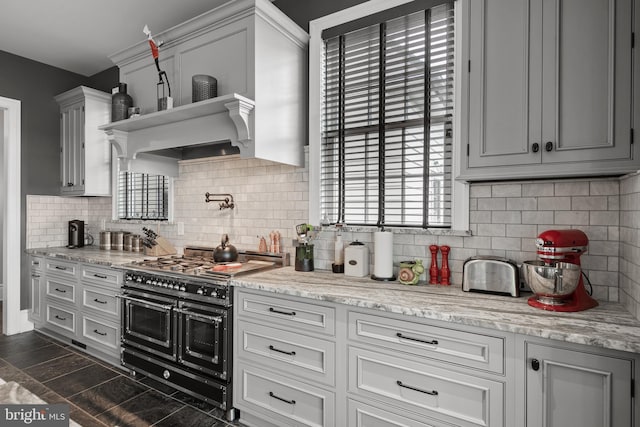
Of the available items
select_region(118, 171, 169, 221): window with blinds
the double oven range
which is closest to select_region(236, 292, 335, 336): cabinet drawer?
the double oven range

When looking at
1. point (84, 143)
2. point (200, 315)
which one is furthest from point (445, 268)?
point (84, 143)

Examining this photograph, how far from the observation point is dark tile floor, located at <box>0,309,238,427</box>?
2.36 metres

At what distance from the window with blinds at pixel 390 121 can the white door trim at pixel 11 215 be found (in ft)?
12.4

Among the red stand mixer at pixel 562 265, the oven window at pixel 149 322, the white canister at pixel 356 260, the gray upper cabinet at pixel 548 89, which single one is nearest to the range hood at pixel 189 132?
the white canister at pixel 356 260

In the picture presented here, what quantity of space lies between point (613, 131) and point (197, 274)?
2469 millimetres

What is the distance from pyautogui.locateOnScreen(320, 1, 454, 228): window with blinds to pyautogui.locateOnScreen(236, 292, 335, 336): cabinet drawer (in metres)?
0.85

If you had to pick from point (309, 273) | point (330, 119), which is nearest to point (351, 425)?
point (309, 273)

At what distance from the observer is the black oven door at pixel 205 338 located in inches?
90.7

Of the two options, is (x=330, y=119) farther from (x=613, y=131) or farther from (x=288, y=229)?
(x=613, y=131)

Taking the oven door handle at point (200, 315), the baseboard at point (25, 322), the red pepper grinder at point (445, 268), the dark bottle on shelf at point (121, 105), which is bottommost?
the baseboard at point (25, 322)

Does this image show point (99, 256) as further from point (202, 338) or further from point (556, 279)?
point (556, 279)

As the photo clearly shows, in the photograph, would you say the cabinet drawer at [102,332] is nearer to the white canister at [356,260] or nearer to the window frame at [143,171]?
the window frame at [143,171]

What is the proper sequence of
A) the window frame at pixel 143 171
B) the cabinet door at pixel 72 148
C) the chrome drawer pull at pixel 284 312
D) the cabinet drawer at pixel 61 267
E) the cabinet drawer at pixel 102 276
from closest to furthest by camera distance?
the chrome drawer pull at pixel 284 312 < the cabinet drawer at pixel 102 276 < the window frame at pixel 143 171 < the cabinet drawer at pixel 61 267 < the cabinet door at pixel 72 148

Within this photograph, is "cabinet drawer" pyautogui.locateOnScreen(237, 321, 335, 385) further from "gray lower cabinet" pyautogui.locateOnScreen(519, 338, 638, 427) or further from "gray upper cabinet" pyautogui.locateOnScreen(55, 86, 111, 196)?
"gray upper cabinet" pyautogui.locateOnScreen(55, 86, 111, 196)
